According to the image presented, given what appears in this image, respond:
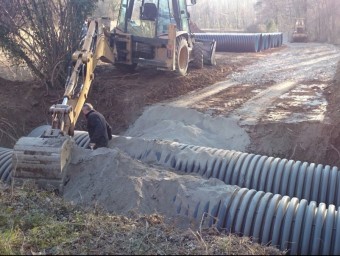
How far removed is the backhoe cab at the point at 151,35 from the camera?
1307 centimetres

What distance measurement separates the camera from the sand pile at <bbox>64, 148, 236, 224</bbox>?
6.45m

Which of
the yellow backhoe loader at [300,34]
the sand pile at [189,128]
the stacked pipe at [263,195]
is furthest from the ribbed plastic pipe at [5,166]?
the yellow backhoe loader at [300,34]

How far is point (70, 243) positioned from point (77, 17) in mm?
8965

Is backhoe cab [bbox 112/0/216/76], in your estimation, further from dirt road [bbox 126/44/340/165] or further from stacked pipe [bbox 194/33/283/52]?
stacked pipe [bbox 194/33/283/52]

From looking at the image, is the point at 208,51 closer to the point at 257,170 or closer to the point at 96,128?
the point at 96,128

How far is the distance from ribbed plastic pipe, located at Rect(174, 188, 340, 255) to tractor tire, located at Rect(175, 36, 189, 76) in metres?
7.84

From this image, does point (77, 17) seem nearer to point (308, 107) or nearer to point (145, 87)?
point (145, 87)

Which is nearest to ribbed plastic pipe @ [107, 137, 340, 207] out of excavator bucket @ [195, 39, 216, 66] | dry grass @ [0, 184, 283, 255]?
dry grass @ [0, 184, 283, 255]

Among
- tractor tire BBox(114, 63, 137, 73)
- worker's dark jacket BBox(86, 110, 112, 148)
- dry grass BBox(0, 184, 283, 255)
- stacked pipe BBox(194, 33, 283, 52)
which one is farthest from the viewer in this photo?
stacked pipe BBox(194, 33, 283, 52)

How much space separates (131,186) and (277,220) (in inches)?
85.2

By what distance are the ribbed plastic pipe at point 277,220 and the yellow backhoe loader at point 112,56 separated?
2359 mm

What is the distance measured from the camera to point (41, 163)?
285 inches

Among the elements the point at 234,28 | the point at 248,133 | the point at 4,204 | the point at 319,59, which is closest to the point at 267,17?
the point at 234,28

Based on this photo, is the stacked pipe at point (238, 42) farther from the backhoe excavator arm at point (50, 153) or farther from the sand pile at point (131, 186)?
the sand pile at point (131, 186)
